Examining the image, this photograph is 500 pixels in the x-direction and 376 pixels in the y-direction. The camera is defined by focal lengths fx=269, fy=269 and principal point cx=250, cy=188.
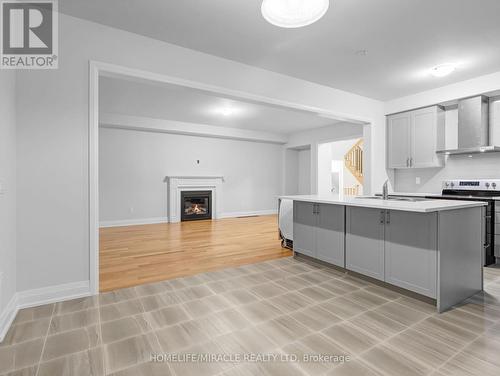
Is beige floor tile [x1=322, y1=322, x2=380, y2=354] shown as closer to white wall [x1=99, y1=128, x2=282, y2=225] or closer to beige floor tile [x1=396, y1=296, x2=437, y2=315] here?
beige floor tile [x1=396, y1=296, x2=437, y2=315]

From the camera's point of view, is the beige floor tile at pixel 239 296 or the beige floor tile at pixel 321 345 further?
the beige floor tile at pixel 239 296

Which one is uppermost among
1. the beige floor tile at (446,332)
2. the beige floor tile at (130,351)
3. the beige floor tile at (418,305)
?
the beige floor tile at (418,305)

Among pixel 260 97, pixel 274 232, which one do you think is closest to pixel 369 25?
pixel 260 97

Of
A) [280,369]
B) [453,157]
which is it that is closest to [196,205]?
[453,157]

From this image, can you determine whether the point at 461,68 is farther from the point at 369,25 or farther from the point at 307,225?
the point at 307,225

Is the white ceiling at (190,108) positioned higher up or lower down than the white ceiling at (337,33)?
higher up

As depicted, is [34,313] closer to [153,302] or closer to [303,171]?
[153,302]

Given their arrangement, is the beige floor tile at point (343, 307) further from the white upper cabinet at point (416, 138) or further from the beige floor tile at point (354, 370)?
the white upper cabinet at point (416, 138)

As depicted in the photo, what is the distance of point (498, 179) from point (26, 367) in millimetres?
5818

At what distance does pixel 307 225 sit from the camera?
3688 millimetres

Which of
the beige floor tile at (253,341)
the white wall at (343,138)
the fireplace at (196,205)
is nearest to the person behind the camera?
the beige floor tile at (253,341)

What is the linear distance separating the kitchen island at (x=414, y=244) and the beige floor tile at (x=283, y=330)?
46.9 inches

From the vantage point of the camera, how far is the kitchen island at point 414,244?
90.8 inches

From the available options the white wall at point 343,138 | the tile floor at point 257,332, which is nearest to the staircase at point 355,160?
the white wall at point 343,138
